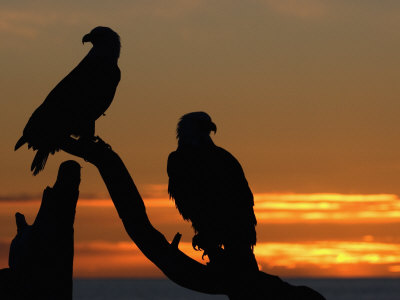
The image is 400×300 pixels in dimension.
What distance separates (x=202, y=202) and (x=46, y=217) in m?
2.69

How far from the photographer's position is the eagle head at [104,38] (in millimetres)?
16594

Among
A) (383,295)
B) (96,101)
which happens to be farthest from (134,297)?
(96,101)

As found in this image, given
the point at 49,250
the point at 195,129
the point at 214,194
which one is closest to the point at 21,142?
the point at 49,250

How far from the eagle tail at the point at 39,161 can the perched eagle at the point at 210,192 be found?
6.00 feet

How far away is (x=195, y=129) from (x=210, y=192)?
1.25 metres

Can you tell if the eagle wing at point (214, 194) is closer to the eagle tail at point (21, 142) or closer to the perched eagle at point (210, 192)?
the perched eagle at point (210, 192)

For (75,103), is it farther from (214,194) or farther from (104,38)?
(214,194)

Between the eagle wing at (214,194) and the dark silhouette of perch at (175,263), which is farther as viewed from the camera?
the eagle wing at (214,194)

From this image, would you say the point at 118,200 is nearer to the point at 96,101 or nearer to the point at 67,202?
the point at 67,202

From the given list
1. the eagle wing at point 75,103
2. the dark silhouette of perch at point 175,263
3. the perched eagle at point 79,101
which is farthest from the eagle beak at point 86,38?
the dark silhouette of perch at point 175,263

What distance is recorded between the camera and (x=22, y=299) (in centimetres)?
1295

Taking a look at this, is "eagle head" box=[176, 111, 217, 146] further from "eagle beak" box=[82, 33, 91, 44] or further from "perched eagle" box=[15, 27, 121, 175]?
"eagle beak" box=[82, 33, 91, 44]

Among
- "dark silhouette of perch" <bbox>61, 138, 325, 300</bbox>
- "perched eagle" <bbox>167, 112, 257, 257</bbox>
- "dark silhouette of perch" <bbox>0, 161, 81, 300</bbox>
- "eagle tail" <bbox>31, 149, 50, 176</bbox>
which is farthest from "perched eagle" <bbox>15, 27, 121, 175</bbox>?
"dark silhouette of perch" <bbox>61, 138, 325, 300</bbox>

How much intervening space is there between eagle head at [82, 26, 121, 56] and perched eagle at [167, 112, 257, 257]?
1.94 m
